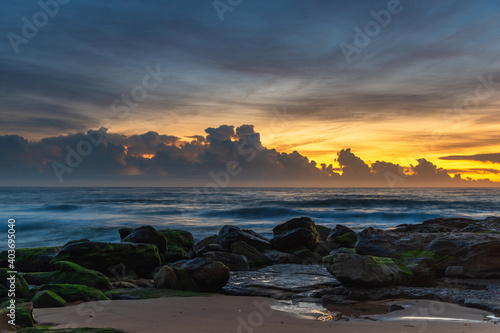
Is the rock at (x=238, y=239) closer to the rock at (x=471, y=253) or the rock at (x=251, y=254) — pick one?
the rock at (x=251, y=254)

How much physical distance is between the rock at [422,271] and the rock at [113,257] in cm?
635

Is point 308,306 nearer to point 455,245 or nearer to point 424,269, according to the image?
point 424,269

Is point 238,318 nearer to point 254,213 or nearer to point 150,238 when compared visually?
point 150,238

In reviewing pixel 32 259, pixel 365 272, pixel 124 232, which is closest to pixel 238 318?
pixel 365 272

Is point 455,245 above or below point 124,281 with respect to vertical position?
above

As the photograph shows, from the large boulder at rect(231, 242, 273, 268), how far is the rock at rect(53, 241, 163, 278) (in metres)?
2.80

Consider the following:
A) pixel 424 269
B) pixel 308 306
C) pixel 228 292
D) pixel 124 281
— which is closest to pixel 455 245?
pixel 424 269

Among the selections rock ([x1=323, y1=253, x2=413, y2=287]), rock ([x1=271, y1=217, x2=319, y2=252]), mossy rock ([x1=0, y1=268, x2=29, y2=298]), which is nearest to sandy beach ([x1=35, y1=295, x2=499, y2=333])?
rock ([x1=323, y1=253, x2=413, y2=287])

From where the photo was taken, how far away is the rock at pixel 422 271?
8180 mm

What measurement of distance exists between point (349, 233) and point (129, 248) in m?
8.70

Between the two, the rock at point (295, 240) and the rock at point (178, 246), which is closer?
the rock at point (178, 246)

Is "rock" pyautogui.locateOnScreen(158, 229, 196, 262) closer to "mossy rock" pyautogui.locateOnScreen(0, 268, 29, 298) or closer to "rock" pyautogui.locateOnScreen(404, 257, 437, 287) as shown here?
"mossy rock" pyautogui.locateOnScreen(0, 268, 29, 298)

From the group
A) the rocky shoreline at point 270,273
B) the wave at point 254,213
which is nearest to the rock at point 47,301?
the rocky shoreline at point 270,273

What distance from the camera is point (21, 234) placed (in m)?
25.3
